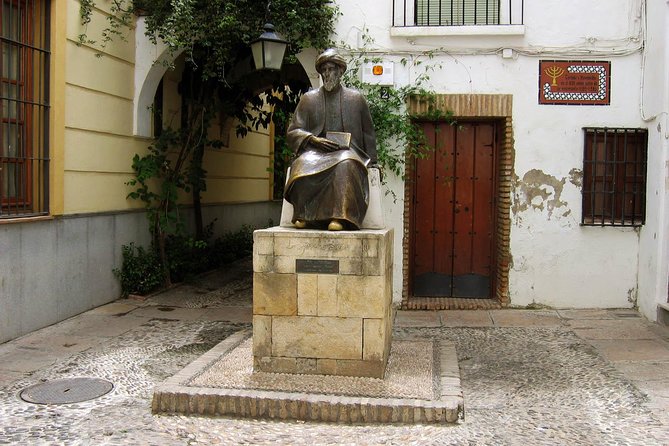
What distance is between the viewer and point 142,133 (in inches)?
345

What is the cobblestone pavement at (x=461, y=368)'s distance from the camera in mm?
4223

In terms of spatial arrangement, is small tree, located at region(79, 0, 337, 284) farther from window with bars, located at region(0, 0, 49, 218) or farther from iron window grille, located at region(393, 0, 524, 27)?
iron window grille, located at region(393, 0, 524, 27)

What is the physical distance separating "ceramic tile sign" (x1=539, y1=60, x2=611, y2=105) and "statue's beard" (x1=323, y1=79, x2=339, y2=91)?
11.2 feet

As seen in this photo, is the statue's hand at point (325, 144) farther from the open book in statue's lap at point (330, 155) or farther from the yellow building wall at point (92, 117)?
the yellow building wall at point (92, 117)

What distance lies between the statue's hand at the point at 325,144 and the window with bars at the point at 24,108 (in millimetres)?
3145

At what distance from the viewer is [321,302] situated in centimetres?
489

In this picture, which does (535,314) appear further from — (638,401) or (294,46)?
(294,46)

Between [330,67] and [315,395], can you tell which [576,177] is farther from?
[315,395]

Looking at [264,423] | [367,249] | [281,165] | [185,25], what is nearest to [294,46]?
[185,25]

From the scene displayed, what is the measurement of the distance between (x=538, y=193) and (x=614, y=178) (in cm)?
85

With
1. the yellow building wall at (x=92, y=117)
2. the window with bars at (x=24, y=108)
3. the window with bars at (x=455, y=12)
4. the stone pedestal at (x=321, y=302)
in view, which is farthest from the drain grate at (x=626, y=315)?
the window with bars at (x=24, y=108)

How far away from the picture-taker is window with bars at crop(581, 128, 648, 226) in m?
7.77

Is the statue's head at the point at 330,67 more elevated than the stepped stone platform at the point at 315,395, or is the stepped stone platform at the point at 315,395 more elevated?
the statue's head at the point at 330,67

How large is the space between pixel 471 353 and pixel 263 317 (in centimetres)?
217
